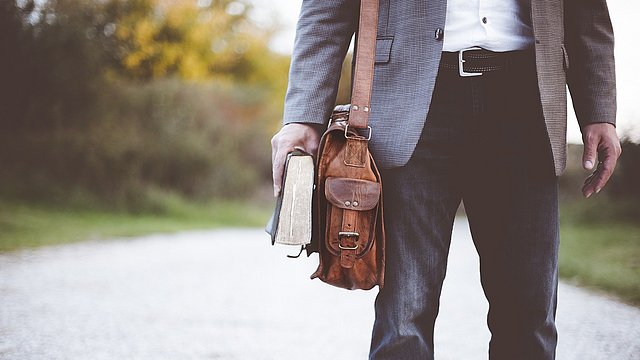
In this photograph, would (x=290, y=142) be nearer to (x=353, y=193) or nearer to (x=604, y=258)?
(x=353, y=193)

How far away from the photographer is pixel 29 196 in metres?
13.6

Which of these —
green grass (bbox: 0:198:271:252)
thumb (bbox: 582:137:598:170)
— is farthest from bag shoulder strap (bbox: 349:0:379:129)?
green grass (bbox: 0:198:271:252)

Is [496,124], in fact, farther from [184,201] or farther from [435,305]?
[184,201]

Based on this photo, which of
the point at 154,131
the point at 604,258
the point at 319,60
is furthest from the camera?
the point at 154,131

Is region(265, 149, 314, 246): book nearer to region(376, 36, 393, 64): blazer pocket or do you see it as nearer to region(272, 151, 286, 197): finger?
region(272, 151, 286, 197): finger

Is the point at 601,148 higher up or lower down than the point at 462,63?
lower down

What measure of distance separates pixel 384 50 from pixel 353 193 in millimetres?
405

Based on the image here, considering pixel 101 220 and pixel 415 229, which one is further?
pixel 101 220

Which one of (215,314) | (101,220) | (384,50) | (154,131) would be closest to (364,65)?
(384,50)

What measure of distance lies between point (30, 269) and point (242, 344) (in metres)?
3.64

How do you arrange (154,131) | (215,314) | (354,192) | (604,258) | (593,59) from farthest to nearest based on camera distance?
1. (154,131)
2. (604,258)
3. (215,314)
4. (593,59)
5. (354,192)

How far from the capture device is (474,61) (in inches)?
74.9

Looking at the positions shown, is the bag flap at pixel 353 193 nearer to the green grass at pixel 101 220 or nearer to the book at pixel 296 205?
the book at pixel 296 205

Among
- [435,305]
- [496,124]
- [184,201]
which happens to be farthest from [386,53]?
[184,201]
